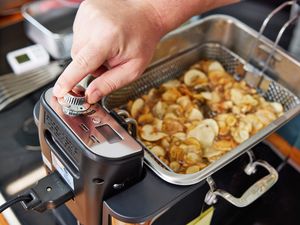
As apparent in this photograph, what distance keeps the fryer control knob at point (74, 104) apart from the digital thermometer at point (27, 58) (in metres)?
0.44

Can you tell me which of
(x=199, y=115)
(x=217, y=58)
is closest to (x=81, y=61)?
(x=199, y=115)

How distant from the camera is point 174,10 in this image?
2.11ft

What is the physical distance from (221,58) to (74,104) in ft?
1.48

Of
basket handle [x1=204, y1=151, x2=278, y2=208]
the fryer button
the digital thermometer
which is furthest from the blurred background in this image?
Result: the fryer button

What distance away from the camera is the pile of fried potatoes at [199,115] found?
67 centimetres

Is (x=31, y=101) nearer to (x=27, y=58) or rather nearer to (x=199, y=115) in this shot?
(x=27, y=58)

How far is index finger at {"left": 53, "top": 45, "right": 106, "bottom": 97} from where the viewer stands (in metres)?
0.51

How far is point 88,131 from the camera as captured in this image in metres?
0.49

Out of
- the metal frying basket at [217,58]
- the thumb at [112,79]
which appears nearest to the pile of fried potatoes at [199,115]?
the metal frying basket at [217,58]

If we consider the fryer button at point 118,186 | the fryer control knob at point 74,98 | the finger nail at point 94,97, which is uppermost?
the fryer control knob at point 74,98

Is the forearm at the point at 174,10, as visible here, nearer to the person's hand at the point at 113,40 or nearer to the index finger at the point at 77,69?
the person's hand at the point at 113,40

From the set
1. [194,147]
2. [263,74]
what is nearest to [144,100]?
[194,147]

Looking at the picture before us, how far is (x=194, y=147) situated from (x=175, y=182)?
16cm

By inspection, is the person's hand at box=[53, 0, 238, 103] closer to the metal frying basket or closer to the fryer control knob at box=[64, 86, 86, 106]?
the fryer control knob at box=[64, 86, 86, 106]
